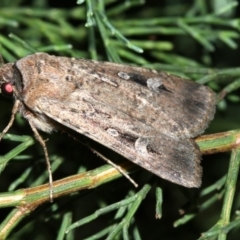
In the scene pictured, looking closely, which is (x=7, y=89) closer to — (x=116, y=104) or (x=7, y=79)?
(x=7, y=79)

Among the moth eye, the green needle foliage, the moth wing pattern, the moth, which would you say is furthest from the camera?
the moth eye

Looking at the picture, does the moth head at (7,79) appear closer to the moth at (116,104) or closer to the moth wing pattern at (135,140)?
the moth at (116,104)

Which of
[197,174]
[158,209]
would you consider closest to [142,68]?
[197,174]

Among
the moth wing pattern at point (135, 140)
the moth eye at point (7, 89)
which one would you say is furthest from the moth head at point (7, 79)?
the moth wing pattern at point (135, 140)

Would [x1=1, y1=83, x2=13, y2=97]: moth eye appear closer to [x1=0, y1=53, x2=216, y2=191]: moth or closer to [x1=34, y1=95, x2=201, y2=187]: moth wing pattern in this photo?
[x1=0, y1=53, x2=216, y2=191]: moth

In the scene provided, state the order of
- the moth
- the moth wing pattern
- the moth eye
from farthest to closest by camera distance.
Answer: the moth eye
the moth
the moth wing pattern

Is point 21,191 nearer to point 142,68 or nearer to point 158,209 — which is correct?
point 158,209

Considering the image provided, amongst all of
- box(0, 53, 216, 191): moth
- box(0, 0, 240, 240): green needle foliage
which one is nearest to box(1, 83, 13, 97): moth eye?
box(0, 53, 216, 191): moth

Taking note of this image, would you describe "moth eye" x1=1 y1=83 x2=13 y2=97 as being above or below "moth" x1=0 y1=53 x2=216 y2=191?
above
